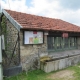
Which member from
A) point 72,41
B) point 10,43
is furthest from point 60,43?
point 10,43

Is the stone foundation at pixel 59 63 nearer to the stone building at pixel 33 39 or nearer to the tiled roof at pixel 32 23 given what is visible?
the stone building at pixel 33 39

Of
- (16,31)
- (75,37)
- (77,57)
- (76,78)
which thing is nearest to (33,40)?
(16,31)

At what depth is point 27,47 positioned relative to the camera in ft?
28.2

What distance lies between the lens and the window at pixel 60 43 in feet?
35.6

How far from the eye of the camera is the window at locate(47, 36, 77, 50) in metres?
10.8

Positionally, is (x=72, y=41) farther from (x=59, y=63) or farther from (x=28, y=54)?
(x=28, y=54)

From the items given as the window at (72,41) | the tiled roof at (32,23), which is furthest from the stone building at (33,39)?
the window at (72,41)

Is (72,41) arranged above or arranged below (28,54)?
above

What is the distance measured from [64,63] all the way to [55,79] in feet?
9.09

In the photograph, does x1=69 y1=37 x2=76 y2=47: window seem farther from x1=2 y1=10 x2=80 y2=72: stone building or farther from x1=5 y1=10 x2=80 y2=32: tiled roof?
x1=5 y1=10 x2=80 y2=32: tiled roof

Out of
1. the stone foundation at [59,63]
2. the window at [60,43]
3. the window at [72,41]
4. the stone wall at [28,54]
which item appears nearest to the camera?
the stone wall at [28,54]

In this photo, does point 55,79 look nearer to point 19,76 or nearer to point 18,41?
point 19,76

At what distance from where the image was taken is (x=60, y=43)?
11703mm

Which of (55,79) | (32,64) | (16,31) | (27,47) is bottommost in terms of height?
(55,79)
